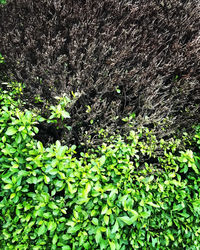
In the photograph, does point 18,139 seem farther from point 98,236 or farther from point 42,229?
point 98,236

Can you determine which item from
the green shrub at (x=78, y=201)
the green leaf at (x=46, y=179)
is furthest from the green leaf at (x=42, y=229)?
the green leaf at (x=46, y=179)

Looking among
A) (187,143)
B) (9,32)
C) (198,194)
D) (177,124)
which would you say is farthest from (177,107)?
(9,32)

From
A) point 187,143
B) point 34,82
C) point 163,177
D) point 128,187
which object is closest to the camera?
point 128,187

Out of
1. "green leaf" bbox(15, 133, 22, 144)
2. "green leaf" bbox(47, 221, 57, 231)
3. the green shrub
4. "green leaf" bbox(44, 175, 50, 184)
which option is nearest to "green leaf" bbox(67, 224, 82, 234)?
the green shrub

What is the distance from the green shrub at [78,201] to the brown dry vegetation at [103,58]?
48cm

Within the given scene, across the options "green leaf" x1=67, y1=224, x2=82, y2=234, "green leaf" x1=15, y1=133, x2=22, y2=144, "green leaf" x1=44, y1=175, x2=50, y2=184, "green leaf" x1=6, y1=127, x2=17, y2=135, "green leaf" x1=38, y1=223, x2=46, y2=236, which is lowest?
"green leaf" x1=38, y1=223, x2=46, y2=236

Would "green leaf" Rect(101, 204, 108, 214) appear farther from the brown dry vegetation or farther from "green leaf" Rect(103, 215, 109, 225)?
the brown dry vegetation

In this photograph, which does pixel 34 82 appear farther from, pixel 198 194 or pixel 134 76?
pixel 198 194

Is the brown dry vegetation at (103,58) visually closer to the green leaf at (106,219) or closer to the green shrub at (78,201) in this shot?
the green shrub at (78,201)

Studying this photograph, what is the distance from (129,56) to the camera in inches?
92.2

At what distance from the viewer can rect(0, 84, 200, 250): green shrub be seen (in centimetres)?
157

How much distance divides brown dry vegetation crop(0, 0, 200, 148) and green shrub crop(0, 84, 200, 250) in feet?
1.59

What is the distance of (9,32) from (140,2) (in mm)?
1762

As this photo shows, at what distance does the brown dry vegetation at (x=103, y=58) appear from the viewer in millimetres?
2170
